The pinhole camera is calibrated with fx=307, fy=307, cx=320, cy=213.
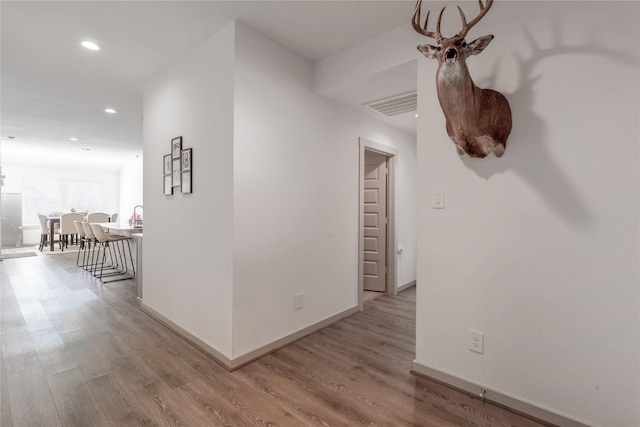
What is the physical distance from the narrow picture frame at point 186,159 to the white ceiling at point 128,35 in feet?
2.86

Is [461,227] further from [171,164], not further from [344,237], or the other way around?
[171,164]

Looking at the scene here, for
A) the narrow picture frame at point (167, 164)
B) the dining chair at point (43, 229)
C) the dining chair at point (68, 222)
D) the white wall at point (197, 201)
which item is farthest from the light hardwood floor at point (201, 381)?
the dining chair at point (43, 229)

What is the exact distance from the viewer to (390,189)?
4254mm

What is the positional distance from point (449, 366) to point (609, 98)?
1787 millimetres

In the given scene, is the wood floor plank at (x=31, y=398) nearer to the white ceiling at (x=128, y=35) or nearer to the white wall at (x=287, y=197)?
the white wall at (x=287, y=197)

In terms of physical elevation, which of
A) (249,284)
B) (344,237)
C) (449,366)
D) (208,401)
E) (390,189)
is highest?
(390,189)

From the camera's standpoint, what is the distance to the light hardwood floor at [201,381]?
1.73m

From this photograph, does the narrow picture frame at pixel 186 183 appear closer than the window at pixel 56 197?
Yes

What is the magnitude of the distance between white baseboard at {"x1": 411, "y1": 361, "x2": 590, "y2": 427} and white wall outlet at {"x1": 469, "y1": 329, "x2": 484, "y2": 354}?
220 mm

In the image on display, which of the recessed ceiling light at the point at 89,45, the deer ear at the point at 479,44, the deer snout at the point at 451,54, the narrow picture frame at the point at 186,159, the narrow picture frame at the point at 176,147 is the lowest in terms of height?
the narrow picture frame at the point at 186,159

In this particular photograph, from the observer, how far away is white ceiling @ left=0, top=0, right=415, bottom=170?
2.10 m

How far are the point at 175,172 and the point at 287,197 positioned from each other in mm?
1128

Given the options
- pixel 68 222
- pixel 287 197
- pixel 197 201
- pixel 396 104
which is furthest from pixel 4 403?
pixel 68 222

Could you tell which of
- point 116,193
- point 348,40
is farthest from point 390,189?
point 116,193
